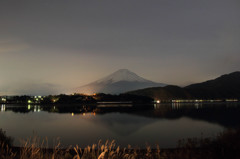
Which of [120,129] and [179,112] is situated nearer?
[120,129]

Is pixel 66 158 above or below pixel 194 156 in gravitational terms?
below

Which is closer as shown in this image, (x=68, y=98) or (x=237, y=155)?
(x=237, y=155)

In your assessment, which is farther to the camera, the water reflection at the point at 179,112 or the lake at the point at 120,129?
the water reflection at the point at 179,112

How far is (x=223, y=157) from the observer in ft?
27.2

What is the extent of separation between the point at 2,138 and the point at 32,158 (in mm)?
10369

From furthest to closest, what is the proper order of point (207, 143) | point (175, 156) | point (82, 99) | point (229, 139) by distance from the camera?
point (82, 99)
point (207, 143)
point (229, 139)
point (175, 156)

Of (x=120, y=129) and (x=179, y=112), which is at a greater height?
(x=120, y=129)

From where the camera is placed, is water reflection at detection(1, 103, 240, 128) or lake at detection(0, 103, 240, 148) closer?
lake at detection(0, 103, 240, 148)

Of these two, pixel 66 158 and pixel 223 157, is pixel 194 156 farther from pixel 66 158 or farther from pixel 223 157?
pixel 66 158

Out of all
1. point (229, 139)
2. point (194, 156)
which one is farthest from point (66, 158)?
point (229, 139)

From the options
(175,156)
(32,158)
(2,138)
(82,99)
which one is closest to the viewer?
(32,158)

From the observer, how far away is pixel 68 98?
650ft

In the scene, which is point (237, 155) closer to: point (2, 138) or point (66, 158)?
A: point (66, 158)

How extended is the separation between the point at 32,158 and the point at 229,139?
317 inches
